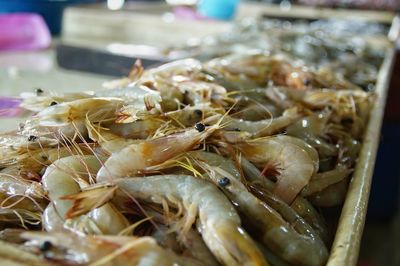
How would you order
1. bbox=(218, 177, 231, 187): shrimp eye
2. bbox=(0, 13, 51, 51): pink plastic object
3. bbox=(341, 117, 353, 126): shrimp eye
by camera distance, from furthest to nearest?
bbox=(0, 13, 51, 51): pink plastic object, bbox=(341, 117, 353, 126): shrimp eye, bbox=(218, 177, 231, 187): shrimp eye

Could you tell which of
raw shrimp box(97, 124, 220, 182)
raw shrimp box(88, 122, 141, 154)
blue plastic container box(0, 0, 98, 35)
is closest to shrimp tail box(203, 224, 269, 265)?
raw shrimp box(97, 124, 220, 182)

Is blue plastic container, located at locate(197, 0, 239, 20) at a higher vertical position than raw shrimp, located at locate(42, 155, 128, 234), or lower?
lower

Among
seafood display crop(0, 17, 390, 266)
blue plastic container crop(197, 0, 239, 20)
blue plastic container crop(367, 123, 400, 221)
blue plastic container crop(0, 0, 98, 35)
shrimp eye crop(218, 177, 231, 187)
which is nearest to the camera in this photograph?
seafood display crop(0, 17, 390, 266)

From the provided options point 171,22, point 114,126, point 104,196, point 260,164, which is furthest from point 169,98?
point 171,22

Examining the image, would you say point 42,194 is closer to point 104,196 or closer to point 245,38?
point 104,196

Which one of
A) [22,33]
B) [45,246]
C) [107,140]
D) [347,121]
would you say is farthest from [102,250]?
[22,33]

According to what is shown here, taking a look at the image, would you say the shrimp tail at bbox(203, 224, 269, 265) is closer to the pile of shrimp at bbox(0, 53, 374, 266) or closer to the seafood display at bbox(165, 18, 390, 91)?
the pile of shrimp at bbox(0, 53, 374, 266)

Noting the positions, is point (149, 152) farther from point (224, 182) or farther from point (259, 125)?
point (259, 125)
